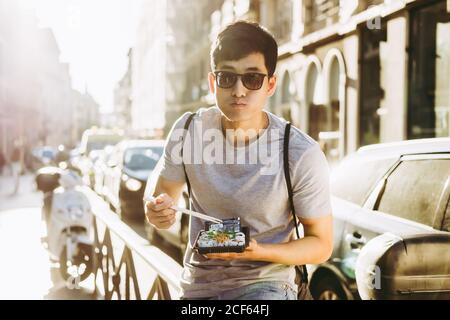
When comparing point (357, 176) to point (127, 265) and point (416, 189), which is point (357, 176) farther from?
point (127, 265)

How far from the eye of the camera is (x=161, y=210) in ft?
5.80

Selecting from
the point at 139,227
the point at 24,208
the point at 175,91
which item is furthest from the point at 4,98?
the point at 139,227

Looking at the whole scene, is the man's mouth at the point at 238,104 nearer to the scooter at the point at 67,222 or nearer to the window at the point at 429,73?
the scooter at the point at 67,222

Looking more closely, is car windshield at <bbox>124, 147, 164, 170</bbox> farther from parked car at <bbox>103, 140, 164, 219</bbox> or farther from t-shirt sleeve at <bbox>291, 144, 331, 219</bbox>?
t-shirt sleeve at <bbox>291, 144, 331, 219</bbox>

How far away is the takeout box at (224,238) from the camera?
5.34 ft

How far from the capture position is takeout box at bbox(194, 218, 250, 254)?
1627 mm

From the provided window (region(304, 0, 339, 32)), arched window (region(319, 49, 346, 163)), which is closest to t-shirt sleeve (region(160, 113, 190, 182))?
arched window (region(319, 49, 346, 163))

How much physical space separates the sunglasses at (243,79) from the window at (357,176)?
1.81 m

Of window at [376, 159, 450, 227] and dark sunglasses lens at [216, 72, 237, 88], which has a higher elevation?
dark sunglasses lens at [216, 72, 237, 88]

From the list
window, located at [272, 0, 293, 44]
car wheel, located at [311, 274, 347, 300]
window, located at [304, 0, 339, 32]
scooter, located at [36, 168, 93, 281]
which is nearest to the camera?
car wheel, located at [311, 274, 347, 300]

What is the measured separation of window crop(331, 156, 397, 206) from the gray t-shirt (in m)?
1.75

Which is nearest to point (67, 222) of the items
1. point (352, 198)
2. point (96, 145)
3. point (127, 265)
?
point (127, 265)
